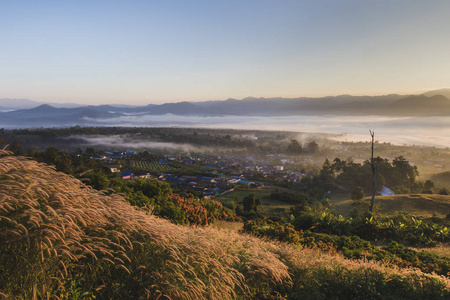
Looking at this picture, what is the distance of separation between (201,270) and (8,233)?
2092 millimetres

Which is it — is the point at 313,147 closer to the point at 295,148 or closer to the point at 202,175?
the point at 295,148

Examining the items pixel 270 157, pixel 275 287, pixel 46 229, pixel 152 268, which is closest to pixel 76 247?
pixel 46 229

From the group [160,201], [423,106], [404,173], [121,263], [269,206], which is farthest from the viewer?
[423,106]

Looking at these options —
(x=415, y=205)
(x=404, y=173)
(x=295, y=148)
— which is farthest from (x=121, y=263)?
(x=295, y=148)

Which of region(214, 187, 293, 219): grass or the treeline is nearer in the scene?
the treeline

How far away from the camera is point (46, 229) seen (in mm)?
2379

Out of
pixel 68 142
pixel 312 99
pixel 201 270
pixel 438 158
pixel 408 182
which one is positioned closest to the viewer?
pixel 201 270

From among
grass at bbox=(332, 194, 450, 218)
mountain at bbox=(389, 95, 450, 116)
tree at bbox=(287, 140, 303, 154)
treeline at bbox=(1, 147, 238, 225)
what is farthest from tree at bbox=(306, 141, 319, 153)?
treeline at bbox=(1, 147, 238, 225)

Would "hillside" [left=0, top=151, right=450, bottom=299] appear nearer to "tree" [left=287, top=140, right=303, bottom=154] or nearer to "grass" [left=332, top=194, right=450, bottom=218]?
"grass" [left=332, top=194, right=450, bottom=218]

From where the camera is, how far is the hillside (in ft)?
8.02

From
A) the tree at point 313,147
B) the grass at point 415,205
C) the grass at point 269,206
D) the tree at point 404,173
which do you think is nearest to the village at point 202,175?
the grass at point 269,206

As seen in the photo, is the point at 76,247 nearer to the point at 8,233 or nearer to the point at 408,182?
the point at 8,233

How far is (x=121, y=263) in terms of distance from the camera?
9.58 ft

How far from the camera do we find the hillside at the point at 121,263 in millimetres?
2443
